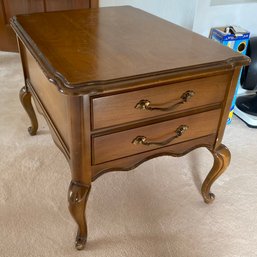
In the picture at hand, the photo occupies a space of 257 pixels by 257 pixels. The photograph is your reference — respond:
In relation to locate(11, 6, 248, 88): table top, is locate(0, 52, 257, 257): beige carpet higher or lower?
lower

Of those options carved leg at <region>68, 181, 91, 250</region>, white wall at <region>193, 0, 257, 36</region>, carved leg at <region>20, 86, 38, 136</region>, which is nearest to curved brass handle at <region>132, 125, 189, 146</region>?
carved leg at <region>68, 181, 91, 250</region>

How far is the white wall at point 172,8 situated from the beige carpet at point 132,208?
0.83 meters

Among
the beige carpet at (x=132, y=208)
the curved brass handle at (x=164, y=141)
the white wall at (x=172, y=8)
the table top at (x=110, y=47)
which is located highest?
the table top at (x=110, y=47)

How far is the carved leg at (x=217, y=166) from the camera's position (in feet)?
3.57

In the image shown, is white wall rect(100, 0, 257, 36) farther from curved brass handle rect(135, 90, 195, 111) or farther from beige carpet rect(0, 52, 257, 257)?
curved brass handle rect(135, 90, 195, 111)

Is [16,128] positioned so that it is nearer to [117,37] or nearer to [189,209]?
[117,37]

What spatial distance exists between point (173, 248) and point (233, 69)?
2.11 ft

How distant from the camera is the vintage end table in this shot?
0.76m

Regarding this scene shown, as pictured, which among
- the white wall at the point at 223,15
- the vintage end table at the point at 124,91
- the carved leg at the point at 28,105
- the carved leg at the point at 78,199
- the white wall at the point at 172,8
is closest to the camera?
the vintage end table at the point at 124,91

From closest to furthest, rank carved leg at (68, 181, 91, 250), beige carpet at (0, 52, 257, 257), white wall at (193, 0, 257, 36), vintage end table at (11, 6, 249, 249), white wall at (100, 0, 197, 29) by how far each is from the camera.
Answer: vintage end table at (11, 6, 249, 249) → carved leg at (68, 181, 91, 250) → beige carpet at (0, 52, 257, 257) → white wall at (193, 0, 257, 36) → white wall at (100, 0, 197, 29)

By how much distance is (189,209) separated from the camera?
1.22 metres

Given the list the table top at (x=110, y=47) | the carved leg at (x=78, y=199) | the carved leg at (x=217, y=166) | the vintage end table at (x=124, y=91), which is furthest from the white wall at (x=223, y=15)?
the carved leg at (x=78, y=199)

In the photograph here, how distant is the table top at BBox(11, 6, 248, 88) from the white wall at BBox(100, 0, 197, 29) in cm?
66

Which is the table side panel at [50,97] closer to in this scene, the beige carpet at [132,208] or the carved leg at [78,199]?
the carved leg at [78,199]
